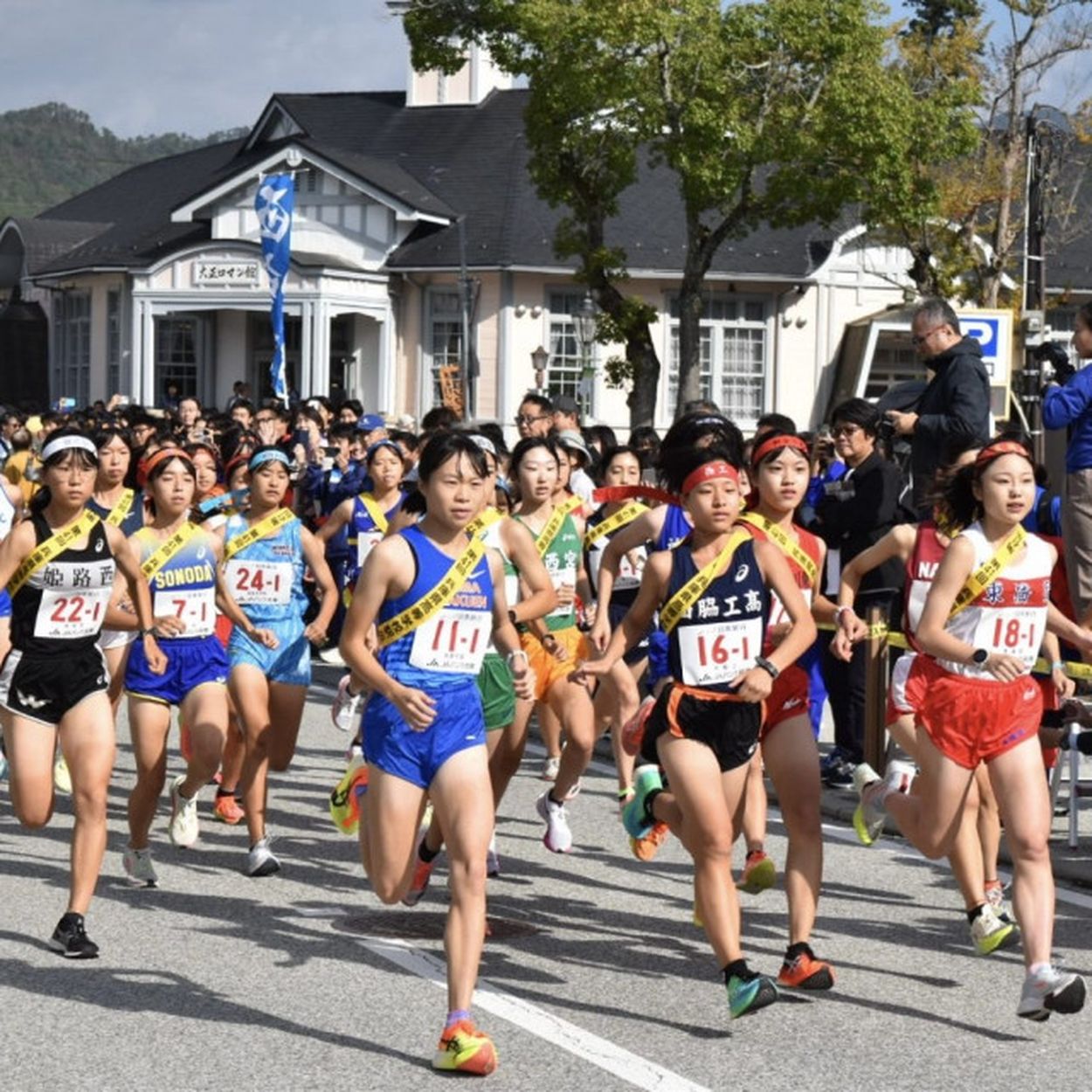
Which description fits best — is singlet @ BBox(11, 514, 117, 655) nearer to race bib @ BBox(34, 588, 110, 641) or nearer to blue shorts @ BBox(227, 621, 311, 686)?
race bib @ BBox(34, 588, 110, 641)

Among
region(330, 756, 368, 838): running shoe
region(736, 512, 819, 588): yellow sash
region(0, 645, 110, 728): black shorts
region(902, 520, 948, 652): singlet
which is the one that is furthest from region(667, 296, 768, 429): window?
region(330, 756, 368, 838): running shoe

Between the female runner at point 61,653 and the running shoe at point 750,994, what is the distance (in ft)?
8.83

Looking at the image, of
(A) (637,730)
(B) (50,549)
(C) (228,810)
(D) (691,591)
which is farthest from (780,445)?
(C) (228,810)

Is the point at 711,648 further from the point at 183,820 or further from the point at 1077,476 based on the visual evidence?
the point at 183,820

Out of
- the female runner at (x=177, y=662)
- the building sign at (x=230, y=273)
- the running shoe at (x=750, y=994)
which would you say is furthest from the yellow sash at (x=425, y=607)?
the building sign at (x=230, y=273)

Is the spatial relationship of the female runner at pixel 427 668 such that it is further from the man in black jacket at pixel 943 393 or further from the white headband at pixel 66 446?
the man in black jacket at pixel 943 393

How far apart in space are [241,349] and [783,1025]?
4388cm

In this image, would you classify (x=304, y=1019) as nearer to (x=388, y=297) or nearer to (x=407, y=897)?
(x=407, y=897)

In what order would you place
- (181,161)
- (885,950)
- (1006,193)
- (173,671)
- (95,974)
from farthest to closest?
1. (181,161)
2. (1006,193)
3. (173,671)
4. (885,950)
5. (95,974)

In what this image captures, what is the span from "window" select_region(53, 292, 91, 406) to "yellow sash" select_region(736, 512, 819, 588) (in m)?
46.8

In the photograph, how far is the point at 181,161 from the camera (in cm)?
6219

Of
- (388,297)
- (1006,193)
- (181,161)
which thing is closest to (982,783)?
(1006,193)

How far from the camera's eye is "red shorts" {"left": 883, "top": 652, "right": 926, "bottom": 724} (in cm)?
817

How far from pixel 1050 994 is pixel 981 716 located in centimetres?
99
